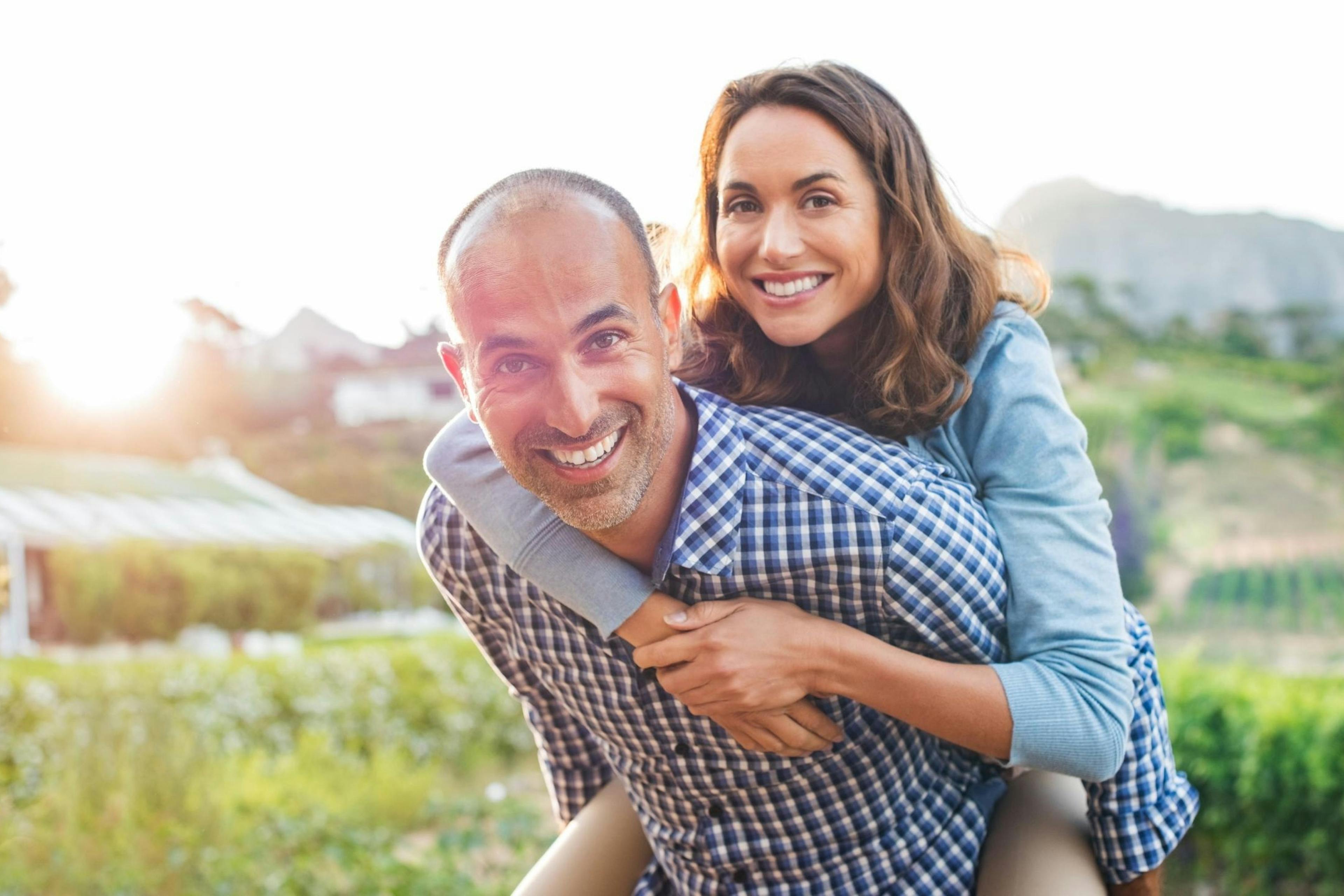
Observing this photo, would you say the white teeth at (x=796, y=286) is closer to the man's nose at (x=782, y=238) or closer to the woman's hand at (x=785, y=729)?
the man's nose at (x=782, y=238)

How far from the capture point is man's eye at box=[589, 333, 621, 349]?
1.63 meters

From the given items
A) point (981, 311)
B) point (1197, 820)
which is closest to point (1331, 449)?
point (1197, 820)

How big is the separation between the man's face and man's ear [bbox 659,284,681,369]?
0.06 metres

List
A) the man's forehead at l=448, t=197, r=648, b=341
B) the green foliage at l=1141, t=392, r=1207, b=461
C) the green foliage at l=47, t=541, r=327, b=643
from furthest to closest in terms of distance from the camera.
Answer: the green foliage at l=1141, t=392, r=1207, b=461, the green foliage at l=47, t=541, r=327, b=643, the man's forehead at l=448, t=197, r=648, b=341

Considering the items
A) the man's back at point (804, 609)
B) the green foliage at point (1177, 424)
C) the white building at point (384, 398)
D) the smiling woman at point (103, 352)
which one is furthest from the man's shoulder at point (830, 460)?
the white building at point (384, 398)

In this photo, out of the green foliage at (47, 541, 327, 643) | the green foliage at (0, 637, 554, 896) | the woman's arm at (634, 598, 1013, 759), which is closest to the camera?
the woman's arm at (634, 598, 1013, 759)

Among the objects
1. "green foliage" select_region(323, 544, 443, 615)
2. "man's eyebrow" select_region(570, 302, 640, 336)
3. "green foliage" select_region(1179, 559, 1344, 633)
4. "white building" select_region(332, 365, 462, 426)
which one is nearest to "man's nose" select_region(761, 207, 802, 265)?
"man's eyebrow" select_region(570, 302, 640, 336)

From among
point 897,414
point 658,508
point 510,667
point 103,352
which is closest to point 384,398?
point 103,352

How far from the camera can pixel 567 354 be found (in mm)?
1604

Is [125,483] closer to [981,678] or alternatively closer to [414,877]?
[414,877]

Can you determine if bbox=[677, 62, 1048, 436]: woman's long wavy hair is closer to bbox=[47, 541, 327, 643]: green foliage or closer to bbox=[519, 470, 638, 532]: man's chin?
bbox=[519, 470, 638, 532]: man's chin

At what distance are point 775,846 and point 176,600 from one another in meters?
10.8

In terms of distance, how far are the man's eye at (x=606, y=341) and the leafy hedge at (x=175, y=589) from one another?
1085 centimetres

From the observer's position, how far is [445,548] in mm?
2016
